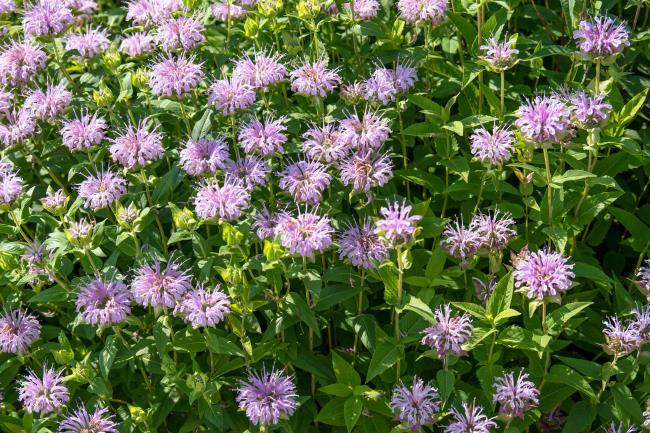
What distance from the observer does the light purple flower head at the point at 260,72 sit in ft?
10.9

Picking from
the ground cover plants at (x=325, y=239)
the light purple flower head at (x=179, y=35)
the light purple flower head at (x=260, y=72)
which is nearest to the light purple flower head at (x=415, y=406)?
the ground cover plants at (x=325, y=239)

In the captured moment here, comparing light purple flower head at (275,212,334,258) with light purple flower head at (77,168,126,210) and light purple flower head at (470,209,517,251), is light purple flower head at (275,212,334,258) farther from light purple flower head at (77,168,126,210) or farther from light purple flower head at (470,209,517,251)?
light purple flower head at (77,168,126,210)

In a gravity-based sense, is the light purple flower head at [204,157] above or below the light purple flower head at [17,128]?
above

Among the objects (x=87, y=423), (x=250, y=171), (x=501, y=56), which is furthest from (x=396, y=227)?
(x=87, y=423)

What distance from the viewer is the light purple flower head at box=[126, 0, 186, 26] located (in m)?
3.71

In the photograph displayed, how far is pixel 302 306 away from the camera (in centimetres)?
299

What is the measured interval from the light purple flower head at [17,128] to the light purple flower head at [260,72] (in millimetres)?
903

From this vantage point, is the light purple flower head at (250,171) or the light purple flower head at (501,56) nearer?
the light purple flower head at (250,171)

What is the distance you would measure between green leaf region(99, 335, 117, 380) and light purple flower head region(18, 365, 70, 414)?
0.51 feet

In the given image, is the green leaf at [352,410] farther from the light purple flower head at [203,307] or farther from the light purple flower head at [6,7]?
the light purple flower head at [6,7]

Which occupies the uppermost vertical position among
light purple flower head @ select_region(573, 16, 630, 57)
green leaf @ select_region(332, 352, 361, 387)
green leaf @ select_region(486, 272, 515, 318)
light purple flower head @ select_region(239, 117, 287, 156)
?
light purple flower head @ select_region(573, 16, 630, 57)

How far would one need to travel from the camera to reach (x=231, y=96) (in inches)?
129

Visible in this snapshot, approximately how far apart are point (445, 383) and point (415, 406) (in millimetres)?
134

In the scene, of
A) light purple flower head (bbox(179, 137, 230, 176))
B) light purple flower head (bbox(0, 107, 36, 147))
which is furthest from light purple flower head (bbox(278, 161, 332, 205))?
light purple flower head (bbox(0, 107, 36, 147))
